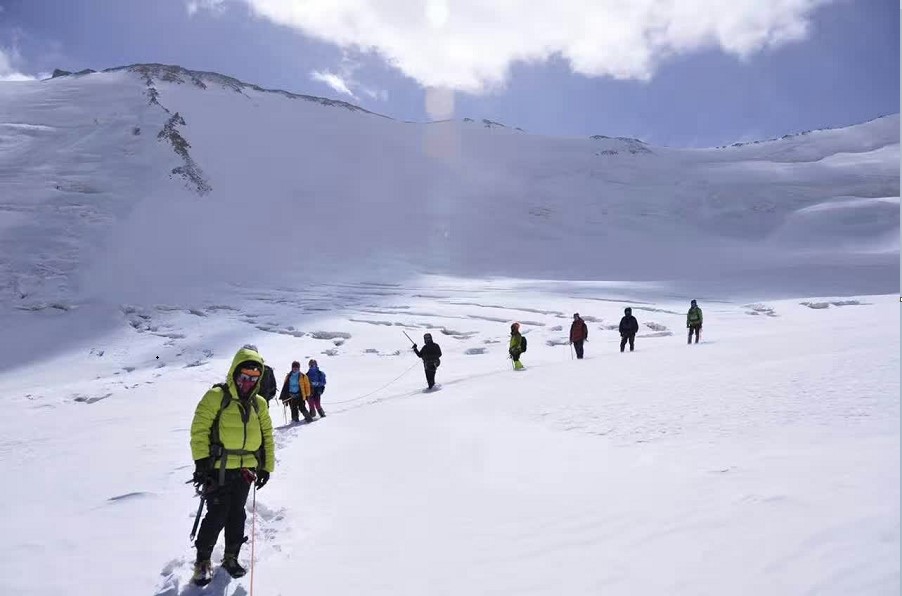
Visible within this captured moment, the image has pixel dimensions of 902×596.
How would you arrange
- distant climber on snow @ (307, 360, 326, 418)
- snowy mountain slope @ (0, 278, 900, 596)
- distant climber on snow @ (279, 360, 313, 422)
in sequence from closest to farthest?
snowy mountain slope @ (0, 278, 900, 596)
distant climber on snow @ (279, 360, 313, 422)
distant climber on snow @ (307, 360, 326, 418)

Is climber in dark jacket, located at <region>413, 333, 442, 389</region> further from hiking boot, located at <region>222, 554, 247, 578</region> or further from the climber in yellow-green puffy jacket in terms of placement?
hiking boot, located at <region>222, 554, 247, 578</region>

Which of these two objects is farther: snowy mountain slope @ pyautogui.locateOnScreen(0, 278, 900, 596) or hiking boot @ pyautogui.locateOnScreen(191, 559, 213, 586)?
hiking boot @ pyautogui.locateOnScreen(191, 559, 213, 586)

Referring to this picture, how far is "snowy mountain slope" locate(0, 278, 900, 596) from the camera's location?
13.0 ft

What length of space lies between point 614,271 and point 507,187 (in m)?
32.6

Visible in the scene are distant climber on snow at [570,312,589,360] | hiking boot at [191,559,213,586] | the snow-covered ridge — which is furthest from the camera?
the snow-covered ridge

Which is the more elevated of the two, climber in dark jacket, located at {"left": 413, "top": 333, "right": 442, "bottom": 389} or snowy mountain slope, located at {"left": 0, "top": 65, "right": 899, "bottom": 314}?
snowy mountain slope, located at {"left": 0, "top": 65, "right": 899, "bottom": 314}

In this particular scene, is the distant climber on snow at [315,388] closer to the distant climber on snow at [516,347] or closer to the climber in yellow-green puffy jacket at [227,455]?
the distant climber on snow at [516,347]

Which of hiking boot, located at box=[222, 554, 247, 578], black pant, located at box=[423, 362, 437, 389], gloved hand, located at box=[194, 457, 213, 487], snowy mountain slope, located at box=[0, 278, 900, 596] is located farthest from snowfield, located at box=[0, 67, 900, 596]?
black pant, located at box=[423, 362, 437, 389]

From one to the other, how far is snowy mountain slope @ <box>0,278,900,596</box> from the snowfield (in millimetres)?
41

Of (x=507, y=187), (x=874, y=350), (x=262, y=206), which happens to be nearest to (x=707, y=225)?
(x=507, y=187)

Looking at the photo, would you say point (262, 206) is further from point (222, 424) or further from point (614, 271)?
point (222, 424)

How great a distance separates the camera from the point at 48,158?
177ft

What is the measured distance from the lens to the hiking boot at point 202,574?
4.74 meters

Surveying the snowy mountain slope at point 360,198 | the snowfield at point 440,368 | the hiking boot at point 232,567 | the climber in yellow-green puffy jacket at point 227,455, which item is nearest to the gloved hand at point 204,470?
the climber in yellow-green puffy jacket at point 227,455
